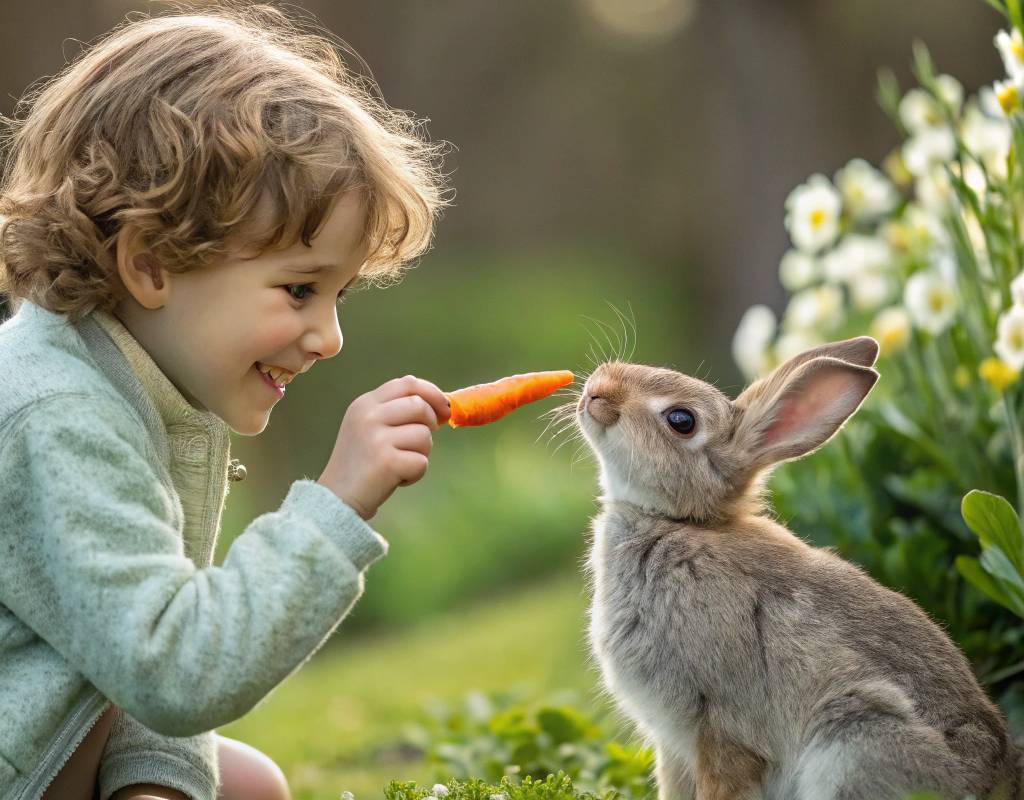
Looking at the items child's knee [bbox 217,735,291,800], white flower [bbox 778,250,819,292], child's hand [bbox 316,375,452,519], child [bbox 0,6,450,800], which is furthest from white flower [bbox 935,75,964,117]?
child's knee [bbox 217,735,291,800]

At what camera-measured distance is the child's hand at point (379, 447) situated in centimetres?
223

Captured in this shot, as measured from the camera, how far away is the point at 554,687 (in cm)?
469

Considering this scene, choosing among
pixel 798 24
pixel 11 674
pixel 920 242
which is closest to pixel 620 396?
pixel 11 674

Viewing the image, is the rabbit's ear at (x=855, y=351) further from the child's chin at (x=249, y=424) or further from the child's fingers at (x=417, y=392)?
the child's chin at (x=249, y=424)

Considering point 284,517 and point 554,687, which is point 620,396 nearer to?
point 284,517

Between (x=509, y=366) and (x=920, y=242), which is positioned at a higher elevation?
(x=920, y=242)

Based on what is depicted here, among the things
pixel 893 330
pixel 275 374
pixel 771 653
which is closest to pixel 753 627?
pixel 771 653

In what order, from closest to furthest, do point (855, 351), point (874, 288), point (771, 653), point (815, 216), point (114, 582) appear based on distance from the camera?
point (114, 582)
point (771, 653)
point (855, 351)
point (815, 216)
point (874, 288)

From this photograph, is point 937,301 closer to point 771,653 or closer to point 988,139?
point 988,139

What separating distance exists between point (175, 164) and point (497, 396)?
85cm

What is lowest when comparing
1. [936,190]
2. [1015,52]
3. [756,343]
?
[756,343]

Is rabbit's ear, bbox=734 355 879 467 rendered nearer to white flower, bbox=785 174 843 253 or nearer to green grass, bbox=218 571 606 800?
green grass, bbox=218 571 606 800

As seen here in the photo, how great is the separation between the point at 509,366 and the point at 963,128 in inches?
180

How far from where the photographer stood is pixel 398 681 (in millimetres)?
4965
